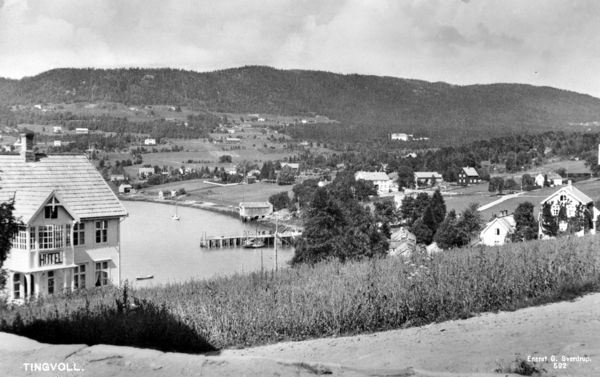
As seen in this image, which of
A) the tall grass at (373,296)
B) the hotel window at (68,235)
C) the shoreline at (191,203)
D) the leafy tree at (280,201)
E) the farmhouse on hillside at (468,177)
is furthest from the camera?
the farmhouse on hillside at (468,177)

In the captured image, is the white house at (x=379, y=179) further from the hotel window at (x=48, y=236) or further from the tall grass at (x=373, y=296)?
the tall grass at (x=373, y=296)

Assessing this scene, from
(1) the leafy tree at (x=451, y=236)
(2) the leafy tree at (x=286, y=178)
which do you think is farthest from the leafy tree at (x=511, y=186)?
(2) the leafy tree at (x=286, y=178)

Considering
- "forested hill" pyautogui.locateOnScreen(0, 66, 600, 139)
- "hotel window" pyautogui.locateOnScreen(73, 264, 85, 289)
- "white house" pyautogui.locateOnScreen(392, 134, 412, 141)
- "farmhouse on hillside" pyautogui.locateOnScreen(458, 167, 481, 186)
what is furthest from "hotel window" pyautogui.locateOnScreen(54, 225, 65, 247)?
"white house" pyautogui.locateOnScreen(392, 134, 412, 141)

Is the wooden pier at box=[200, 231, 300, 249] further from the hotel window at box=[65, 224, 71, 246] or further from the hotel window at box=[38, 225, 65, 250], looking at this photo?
the hotel window at box=[38, 225, 65, 250]

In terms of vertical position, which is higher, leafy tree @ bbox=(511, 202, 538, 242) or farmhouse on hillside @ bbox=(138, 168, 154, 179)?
farmhouse on hillside @ bbox=(138, 168, 154, 179)

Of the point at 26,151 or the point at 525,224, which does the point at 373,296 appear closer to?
the point at 26,151

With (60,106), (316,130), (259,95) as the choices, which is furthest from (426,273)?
(259,95)
